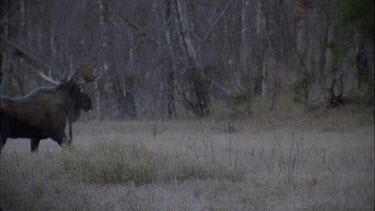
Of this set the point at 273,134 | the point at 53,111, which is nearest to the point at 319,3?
the point at 273,134

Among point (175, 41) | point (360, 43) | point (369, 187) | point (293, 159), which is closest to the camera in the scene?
point (369, 187)

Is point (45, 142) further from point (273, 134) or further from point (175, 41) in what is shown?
point (175, 41)

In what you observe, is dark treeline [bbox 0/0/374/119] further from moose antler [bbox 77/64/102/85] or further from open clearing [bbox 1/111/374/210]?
open clearing [bbox 1/111/374/210]

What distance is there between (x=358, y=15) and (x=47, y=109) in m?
4.60

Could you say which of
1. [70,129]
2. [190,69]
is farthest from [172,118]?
[190,69]

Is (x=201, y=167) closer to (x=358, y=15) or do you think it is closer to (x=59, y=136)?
(x=59, y=136)

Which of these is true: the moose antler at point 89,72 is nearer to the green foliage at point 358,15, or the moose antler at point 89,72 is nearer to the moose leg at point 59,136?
the moose leg at point 59,136

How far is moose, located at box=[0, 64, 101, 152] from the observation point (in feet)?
21.7

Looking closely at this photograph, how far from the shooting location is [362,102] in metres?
6.40

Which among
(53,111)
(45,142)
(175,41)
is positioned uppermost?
(175,41)

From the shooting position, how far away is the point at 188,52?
504 inches

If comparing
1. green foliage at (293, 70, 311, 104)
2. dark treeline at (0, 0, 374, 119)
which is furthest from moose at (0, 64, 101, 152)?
green foliage at (293, 70, 311, 104)

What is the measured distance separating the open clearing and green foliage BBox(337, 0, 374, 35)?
1164 mm

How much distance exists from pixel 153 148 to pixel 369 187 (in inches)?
134
